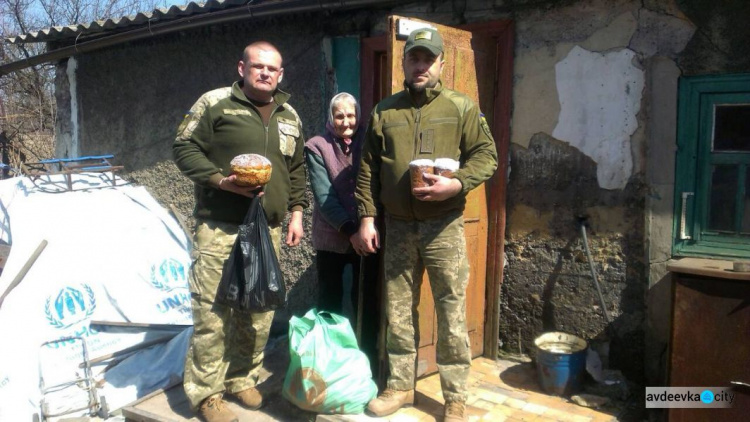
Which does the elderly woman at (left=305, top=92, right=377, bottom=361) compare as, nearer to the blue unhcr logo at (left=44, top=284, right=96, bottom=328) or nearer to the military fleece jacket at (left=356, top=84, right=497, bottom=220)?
the military fleece jacket at (left=356, top=84, right=497, bottom=220)

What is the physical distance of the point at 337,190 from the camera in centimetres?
343

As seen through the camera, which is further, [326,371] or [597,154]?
[597,154]

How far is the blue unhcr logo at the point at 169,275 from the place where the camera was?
4.90 m

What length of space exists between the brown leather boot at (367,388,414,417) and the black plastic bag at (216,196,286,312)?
78 cm

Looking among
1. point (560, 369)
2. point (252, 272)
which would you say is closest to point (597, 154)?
point (560, 369)

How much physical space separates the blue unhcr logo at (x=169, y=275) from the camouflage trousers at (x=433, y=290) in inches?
101

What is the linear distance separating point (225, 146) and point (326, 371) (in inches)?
53.7

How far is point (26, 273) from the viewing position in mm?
4188

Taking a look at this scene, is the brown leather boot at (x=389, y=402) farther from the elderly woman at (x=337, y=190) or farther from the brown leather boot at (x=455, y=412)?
the elderly woman at (x=337, y=190)

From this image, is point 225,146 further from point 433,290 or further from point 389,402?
point 389,402

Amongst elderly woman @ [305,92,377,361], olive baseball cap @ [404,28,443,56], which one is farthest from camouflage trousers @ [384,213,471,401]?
olive baseball cap @ [404,28,443,56]

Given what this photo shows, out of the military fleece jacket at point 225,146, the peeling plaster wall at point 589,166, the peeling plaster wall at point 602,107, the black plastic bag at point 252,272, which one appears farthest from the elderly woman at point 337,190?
the peeling plaster wall at point 602,107

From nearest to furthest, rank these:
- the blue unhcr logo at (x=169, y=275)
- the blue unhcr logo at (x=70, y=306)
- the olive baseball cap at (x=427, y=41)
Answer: the olive baseball cap at (x=427, y=41) → the blue unhcr logo at (x=70, y=306) → the blue unhcr logo at (x=169, y=275)

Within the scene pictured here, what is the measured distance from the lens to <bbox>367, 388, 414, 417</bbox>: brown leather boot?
3109 mm
